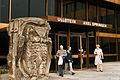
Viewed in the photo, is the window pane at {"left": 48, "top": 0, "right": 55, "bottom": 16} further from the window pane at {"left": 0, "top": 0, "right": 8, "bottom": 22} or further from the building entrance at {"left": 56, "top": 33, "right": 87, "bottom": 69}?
the window pane at {"left": 0, "top": 0, "right": 8, "bottom": 22}

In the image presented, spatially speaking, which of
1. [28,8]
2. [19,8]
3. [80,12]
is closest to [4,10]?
[19,8]

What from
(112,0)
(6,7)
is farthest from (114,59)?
(6,7)

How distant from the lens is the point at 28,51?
8133 mm

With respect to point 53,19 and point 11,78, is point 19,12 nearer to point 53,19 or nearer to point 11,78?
point 53,19

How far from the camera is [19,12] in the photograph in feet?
65.2

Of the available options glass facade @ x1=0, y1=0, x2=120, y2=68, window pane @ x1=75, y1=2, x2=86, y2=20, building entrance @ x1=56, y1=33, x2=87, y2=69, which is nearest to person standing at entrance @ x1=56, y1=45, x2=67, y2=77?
glass facade @ x1=0, y1=0, x2=120, y2=68

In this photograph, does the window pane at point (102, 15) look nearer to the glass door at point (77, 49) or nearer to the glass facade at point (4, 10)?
the glass door at point (77, 49)

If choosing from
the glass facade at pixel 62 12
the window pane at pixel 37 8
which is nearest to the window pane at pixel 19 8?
the glass facade at pixel 62 12

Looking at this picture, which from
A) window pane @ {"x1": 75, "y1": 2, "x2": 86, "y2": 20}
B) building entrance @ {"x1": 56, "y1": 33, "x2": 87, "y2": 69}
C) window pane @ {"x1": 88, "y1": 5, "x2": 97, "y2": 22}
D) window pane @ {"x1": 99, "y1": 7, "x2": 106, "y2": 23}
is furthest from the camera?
window pane @ {"x1": 99, "y1": 7, "x2": 106, "y2": 23}

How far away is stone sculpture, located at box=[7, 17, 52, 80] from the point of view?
320 inches

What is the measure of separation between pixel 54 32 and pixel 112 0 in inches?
487

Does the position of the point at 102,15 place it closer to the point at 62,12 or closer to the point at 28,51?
the point at 62,12

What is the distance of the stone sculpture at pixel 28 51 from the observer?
8.12 metres

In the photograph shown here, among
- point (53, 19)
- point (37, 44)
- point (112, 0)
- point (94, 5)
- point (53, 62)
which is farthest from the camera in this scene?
point (112, 0)
